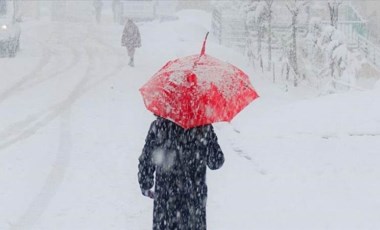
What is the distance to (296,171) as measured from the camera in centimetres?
825

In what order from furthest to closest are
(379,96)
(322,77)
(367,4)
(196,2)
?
1. (196,2)
2. (367,4)
3. (322,77)
4. (379,96)

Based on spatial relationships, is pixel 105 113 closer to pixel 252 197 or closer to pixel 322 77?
pixel 252 197

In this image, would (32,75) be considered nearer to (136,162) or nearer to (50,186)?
(136,162)

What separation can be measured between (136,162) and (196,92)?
523 centimetres

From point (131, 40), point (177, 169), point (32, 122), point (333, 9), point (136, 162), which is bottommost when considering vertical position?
point (136, 162)

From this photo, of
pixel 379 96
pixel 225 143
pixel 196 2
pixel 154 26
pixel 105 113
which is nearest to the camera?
pixel 225 143

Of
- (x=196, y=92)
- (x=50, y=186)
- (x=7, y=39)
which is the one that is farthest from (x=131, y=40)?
(x=196, y=92)

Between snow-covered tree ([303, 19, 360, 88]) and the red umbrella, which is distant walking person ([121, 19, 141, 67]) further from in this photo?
the red umbrella

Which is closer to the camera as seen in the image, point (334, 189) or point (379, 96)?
point (334, 189)

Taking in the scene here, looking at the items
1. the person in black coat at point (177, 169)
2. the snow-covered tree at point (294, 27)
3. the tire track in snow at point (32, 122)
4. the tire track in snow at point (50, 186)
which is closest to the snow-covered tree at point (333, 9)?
the snow-covered tree at point (294, 27)

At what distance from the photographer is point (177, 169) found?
4223 millimetres

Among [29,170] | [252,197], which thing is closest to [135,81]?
[29,170]

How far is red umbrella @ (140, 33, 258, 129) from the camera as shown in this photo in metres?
3.99

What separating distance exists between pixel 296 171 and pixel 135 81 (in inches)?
400
